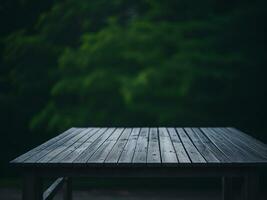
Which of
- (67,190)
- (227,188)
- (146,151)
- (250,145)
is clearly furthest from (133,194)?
(146,151)

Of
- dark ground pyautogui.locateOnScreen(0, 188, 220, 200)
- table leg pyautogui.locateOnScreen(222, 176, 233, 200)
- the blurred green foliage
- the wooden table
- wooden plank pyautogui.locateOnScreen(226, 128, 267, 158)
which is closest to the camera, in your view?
the wooden table

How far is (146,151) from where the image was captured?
11.3 feet

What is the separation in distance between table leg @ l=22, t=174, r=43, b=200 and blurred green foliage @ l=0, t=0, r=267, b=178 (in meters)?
4.68

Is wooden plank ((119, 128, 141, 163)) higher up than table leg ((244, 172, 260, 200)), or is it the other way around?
wooden plank ((119, 128, 141, 163))

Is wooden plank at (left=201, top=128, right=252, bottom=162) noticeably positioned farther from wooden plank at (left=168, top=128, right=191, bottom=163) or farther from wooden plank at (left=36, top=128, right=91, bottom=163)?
wooden plank at (left=36, top=128, right=91, bottom=163)

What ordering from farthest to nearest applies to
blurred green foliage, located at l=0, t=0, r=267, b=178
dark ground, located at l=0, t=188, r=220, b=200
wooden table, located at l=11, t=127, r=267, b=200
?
blurred green foliage, located at l=0, t=0, r=267, b=178 → dark ground, located at l=0, t=188, r=220, b=200 → wooden table, located at l=11, t=127, r=267, b=200

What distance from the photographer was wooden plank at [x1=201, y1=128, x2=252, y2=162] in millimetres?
→ 3072

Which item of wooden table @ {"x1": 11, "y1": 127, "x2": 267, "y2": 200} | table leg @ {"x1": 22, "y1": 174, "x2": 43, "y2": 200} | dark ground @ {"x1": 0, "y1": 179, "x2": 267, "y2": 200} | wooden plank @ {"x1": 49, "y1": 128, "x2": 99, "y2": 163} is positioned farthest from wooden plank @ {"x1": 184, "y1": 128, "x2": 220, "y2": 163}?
dark ground @ {"x1": 0, "y1": 179, "x2": 267, "y2": 200}

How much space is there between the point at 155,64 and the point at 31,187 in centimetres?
530

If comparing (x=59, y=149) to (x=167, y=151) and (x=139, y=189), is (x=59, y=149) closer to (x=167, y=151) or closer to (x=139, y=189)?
(x=167, y=151)

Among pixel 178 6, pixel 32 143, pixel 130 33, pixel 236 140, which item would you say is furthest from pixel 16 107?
pixel 236 140

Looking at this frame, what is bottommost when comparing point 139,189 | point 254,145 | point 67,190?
point 139,189

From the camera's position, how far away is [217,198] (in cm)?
752

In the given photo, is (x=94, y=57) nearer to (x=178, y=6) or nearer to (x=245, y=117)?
(x=178, y=6)
